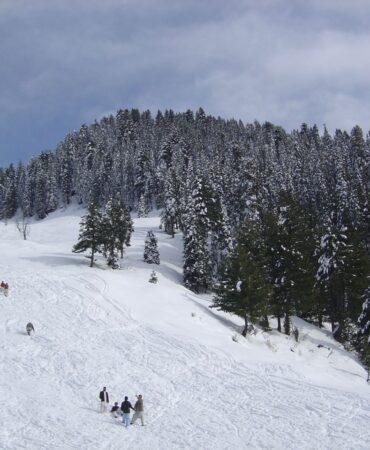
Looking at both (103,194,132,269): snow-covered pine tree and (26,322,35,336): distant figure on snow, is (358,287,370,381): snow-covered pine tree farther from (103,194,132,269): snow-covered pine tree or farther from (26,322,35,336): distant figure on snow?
(103,194,132,269): snow-covered pine tree

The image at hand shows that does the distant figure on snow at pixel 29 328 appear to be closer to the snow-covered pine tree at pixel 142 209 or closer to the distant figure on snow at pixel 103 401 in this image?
the distant figure on snow at pixel 103 401

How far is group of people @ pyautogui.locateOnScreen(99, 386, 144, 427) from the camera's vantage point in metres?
23.6

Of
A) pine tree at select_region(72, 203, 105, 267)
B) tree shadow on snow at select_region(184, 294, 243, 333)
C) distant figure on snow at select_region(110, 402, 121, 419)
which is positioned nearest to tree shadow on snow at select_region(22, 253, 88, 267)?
pine tree at select_region(72, 203, 105, 267)

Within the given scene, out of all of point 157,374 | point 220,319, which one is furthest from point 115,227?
point 157,374

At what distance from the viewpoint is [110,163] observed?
6107 inches

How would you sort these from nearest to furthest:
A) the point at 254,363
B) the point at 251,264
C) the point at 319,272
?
A: the point at 254,363 → the point at 251,264 → the point at 319,272

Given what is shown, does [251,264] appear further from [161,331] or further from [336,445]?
[336,445]

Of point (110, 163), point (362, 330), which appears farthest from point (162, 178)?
point (362, 330)

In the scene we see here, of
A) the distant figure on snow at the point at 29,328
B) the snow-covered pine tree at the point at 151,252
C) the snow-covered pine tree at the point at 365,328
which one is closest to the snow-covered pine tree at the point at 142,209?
the snow-covered pine tree at the point at 151,252

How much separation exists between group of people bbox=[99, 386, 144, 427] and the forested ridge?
19391 mm

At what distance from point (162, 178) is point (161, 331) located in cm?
9494

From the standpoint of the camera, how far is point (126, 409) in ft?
77.1

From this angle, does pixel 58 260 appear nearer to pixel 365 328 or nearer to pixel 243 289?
pixel 243 289

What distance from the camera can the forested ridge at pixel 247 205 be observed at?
47625mm
